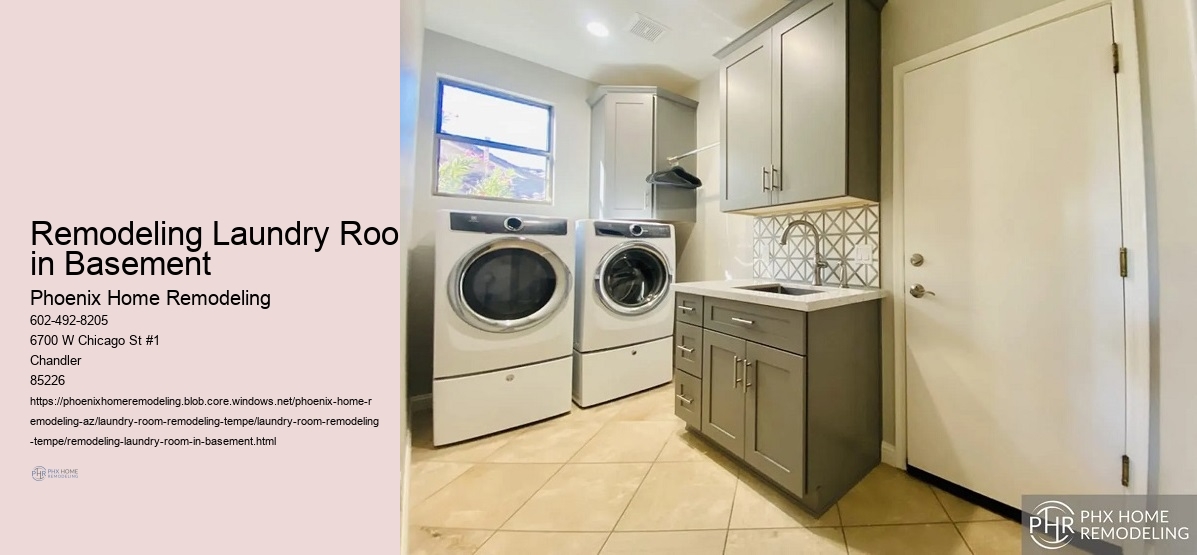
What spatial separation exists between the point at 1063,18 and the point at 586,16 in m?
1.86

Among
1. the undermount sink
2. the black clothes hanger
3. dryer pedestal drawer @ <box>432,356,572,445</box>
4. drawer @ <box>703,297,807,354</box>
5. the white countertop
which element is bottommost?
dryer pedestal drawer @ <box>432,356,572,445</box>

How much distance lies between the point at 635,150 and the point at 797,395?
6.29ft

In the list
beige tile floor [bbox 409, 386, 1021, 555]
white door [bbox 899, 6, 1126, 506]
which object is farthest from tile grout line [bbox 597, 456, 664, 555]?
white door [bbox 899, 6, 1126, 506]

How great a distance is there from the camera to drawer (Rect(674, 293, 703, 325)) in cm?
Result: 155

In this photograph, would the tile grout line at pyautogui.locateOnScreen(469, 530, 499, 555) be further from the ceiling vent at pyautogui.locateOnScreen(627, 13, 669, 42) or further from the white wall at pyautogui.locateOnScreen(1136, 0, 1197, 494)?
the ceiling vent at pyautogui.locateOnScreen(627, 13, 669, 42)

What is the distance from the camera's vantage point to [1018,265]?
1.12 metres

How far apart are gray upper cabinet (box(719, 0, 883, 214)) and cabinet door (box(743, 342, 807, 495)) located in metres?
0.73
